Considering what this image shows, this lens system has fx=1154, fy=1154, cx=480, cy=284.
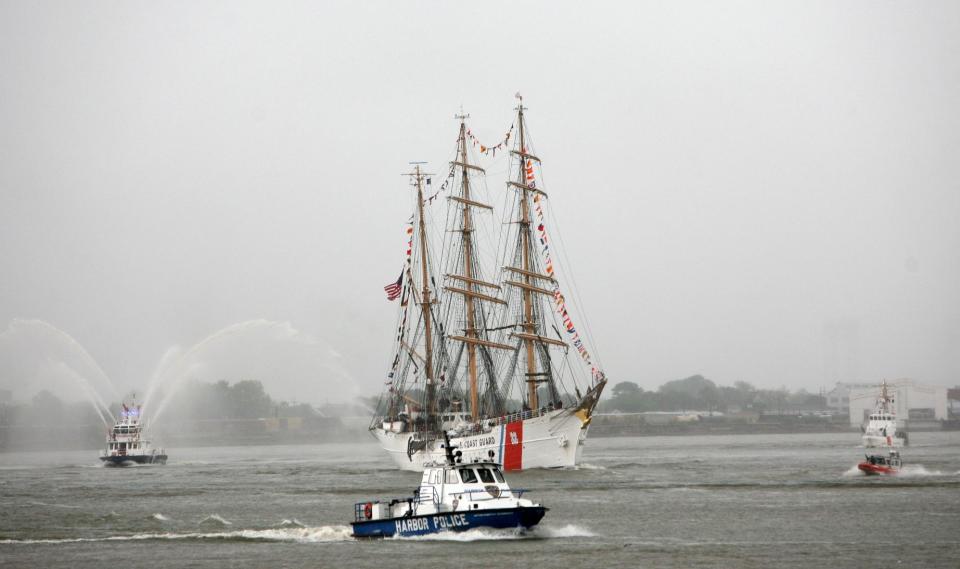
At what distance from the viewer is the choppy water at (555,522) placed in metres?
58.6

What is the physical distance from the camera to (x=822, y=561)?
56.0 meters

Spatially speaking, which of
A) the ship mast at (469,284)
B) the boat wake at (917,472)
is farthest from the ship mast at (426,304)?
the boat wake at (917,472)

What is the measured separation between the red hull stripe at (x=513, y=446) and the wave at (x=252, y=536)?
4506 centimetres

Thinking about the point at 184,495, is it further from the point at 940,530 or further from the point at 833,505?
the point at 940,530

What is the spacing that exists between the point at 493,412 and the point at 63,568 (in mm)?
74909

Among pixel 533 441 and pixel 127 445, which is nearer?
pixel 533 441

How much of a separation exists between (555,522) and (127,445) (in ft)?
340

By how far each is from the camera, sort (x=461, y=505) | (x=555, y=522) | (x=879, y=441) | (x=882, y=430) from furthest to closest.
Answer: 1. (x=882, y=430)
2. (x=879, y=441)
3. (x=555, y=522)
4. (x=461, y=505)

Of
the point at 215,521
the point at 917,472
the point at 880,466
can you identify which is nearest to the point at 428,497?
the point at 215,521

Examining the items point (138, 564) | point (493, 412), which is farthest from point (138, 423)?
point (138, 564)

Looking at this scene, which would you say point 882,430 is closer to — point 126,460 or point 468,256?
point 468,256

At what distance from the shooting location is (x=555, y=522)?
71625 mm

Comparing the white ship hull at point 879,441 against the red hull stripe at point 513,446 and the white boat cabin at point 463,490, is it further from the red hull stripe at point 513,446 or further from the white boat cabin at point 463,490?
the white boat cabin at point 463,490

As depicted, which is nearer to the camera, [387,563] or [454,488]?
[387,563]
